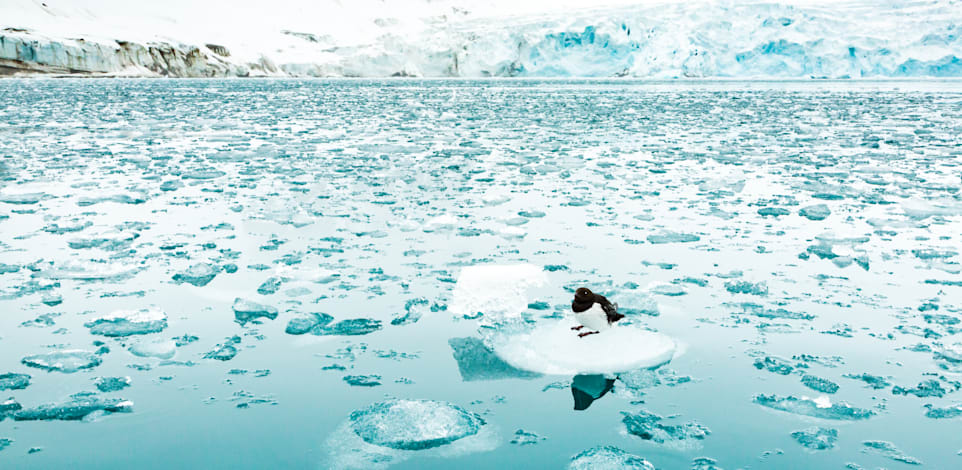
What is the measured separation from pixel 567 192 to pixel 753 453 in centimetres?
565

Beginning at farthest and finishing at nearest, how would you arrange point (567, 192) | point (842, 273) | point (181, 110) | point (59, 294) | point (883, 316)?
point (181, 110), point (567, 192), point (842, 273), point (59, 294), point (883, 316)

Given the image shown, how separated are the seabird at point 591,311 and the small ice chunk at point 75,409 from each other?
208cm

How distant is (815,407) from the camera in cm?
300

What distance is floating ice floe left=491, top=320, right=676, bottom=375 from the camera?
335cm

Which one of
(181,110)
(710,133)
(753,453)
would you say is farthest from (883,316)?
(181,110)

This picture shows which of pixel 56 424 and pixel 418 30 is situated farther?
pixel 418 30

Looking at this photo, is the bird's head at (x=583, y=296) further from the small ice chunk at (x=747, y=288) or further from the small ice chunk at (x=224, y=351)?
the small ice chunk at (x=224, y=351)

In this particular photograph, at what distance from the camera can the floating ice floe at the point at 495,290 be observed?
4.22 m

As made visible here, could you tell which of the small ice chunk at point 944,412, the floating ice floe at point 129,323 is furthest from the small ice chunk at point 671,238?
the floating ice floe at point 129,323

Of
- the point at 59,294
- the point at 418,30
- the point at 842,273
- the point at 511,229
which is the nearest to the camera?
the point at 59,294

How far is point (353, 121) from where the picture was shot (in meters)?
19.3

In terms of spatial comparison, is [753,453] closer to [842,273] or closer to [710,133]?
[842,273]

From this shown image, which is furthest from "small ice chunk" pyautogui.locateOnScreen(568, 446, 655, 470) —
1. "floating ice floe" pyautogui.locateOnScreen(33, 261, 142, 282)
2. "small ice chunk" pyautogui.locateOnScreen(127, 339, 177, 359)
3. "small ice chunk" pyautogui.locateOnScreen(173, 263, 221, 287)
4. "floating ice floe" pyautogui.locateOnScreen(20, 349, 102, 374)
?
"floating ice floe" pyautogui.locateOnScreen(33, 261, 142, 282)

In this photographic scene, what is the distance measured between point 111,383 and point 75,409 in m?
0.27
